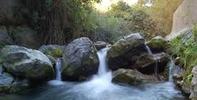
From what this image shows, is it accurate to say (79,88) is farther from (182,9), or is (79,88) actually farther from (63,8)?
(182,9)

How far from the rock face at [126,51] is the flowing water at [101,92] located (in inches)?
26.2

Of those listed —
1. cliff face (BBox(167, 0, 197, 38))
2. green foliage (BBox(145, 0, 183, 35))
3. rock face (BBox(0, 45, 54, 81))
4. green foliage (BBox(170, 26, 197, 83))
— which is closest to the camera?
green foliage (BBox(170, 26, 197, 83))

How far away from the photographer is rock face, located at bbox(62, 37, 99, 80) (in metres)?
8.14

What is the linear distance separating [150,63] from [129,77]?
881mm

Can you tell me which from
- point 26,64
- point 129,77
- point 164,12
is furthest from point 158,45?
point 164,12

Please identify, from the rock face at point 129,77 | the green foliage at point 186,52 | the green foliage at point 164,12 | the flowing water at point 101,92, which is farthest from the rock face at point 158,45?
the green foliage at point 164,12

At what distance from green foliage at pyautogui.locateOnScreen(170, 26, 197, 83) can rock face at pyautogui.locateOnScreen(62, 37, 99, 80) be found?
2028 mm

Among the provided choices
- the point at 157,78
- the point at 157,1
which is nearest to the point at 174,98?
the point at 157,78

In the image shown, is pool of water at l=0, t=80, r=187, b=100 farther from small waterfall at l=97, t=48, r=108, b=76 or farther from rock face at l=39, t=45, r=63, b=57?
rock face at l=39, t=45, r=63, b=57

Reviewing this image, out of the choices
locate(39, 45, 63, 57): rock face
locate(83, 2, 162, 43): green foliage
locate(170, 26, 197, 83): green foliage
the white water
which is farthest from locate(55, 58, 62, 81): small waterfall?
locate(83, 2, 162, 43): green foliage

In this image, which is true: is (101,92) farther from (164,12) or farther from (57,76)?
(164,12)

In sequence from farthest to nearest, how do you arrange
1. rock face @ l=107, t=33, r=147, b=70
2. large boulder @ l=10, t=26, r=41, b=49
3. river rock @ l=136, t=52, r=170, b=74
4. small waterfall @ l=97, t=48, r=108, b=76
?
large boulder @ l=10, t=26, r=41, b=49, small waterfall @ l=97, t=48, r=108, b=76, rock face @ l=107, t=33, r=147, b=70, river rock @ l=136, t=52, r=170, b=74

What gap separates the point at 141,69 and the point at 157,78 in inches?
18.3

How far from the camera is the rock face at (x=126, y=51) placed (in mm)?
8539
